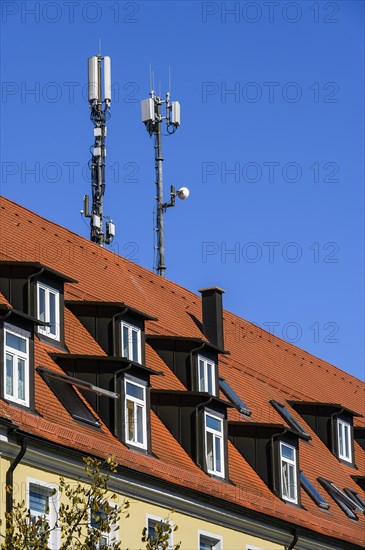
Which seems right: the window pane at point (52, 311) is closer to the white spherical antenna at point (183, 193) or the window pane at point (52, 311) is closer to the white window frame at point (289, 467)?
the white window frame at point (289, 467)

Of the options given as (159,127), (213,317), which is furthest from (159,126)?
(213,317)

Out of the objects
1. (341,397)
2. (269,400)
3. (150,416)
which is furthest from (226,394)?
(341,397)

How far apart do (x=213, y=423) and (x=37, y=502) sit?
28.3 feet

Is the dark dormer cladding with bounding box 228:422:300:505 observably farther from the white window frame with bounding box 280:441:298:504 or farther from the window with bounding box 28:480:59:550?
the window with bounding box 28:480:59:550

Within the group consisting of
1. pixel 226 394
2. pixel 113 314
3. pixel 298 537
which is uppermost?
pixel 113 314

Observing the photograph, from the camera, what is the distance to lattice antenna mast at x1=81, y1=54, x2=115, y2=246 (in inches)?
2211

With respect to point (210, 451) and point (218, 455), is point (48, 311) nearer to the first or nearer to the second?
point (210, 451)

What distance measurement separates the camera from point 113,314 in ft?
123

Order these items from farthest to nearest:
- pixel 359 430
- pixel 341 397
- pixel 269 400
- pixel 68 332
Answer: pixel 341 397
pixel 359 430
pixel 269 400
pixel 68 332

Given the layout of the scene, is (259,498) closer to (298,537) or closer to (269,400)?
(298,537)

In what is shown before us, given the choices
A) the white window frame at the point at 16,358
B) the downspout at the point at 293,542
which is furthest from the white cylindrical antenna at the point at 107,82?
the white window frame at the point at 16,358

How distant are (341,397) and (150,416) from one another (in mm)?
18445

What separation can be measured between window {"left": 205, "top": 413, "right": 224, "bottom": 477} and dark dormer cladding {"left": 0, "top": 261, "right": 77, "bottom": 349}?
508 cm

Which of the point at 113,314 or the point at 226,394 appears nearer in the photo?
the point at 113,314
